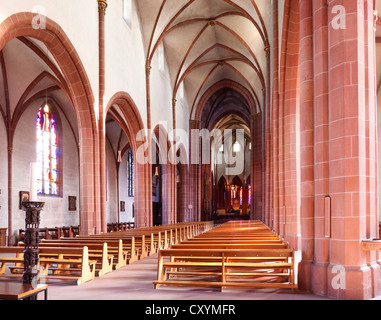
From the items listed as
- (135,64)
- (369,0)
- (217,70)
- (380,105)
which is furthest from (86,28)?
(217,70)

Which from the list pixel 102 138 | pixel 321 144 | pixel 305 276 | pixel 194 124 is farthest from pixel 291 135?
pixel 194 124

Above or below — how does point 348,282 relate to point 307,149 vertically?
below

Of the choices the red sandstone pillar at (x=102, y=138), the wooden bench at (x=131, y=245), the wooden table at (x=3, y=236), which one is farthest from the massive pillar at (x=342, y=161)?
the wooden table at (x=3, y=236)

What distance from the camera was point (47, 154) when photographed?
19.5m

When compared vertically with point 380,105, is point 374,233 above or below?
below

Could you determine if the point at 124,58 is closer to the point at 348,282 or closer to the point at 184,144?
the point at 184,144

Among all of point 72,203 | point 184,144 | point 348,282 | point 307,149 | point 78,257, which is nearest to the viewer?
point 348,282

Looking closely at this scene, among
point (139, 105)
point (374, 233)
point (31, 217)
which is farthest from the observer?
point (139, 105)

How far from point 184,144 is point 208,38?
8.64 meters

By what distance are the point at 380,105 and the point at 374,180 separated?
15729 millimetres

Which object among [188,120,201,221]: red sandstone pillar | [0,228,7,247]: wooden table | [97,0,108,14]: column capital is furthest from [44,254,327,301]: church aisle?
[188,120,201,221]: red sandstone pillar

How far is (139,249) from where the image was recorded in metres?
10.4

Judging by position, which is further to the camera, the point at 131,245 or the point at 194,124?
the point at 194,124
